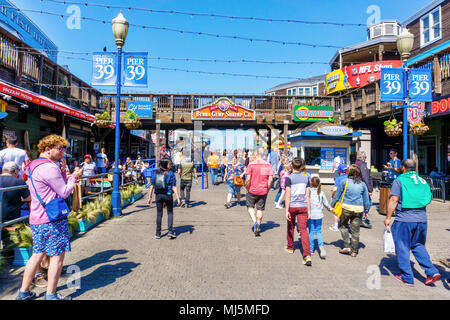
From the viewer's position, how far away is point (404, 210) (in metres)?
3.94

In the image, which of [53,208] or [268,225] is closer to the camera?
[53,208]

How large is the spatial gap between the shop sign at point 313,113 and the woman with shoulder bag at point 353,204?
1250cm

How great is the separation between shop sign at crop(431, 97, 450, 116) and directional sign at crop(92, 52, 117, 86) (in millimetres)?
11059

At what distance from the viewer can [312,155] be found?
14.9 metres

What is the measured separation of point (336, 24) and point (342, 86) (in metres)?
11.5

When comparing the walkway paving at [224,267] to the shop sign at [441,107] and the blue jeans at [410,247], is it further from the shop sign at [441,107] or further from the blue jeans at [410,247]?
the shop sign at [441,107]

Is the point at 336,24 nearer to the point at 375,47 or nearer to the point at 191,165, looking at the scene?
the point at 191,165

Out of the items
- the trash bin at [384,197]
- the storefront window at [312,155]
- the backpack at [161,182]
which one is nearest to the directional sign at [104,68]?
the backpack at [161,182]

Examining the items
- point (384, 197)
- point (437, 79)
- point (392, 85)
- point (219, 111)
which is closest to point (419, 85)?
point (392, 85)

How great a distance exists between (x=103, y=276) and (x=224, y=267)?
1.72m

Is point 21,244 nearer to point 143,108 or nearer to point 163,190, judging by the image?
point 163,190

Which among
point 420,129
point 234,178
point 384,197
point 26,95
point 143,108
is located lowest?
point 384,197
